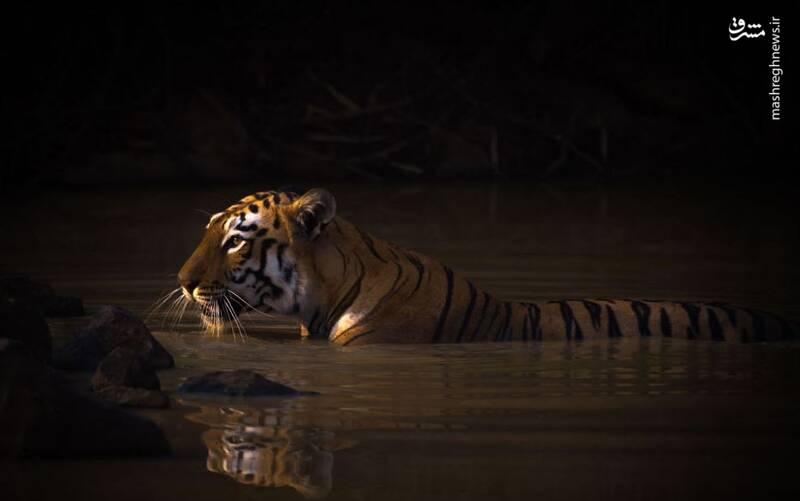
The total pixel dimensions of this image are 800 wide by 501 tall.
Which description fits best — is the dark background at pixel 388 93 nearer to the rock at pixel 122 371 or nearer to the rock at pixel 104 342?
the rock at pixel 104 342

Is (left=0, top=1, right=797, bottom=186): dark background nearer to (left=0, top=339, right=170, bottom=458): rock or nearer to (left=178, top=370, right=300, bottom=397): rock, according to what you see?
(left=178, top=370, right=300, bottom=397): rock

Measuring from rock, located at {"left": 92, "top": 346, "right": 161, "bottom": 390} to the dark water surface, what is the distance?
174mm

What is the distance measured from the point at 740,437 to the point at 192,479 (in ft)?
4.53

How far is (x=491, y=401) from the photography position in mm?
4641

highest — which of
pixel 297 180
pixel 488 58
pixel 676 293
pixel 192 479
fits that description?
pixel 488 58

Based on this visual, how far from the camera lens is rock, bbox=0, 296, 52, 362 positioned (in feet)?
16.4

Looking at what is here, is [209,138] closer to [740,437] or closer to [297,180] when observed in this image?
[297,180]

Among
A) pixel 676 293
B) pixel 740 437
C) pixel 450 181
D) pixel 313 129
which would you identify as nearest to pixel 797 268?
pixel 676 293

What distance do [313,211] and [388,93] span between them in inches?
356

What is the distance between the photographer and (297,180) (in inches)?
532

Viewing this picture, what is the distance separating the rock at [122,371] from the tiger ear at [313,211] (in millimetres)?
1069

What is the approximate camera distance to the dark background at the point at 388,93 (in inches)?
544

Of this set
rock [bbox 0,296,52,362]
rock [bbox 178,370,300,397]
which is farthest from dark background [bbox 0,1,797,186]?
rock [bbox 178,370,300,397]

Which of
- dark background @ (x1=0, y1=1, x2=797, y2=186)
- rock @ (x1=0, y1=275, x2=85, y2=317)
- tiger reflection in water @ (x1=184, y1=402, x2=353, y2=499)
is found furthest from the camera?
dark background @ (x1=0, y1=1, x2=797, y2=186)
